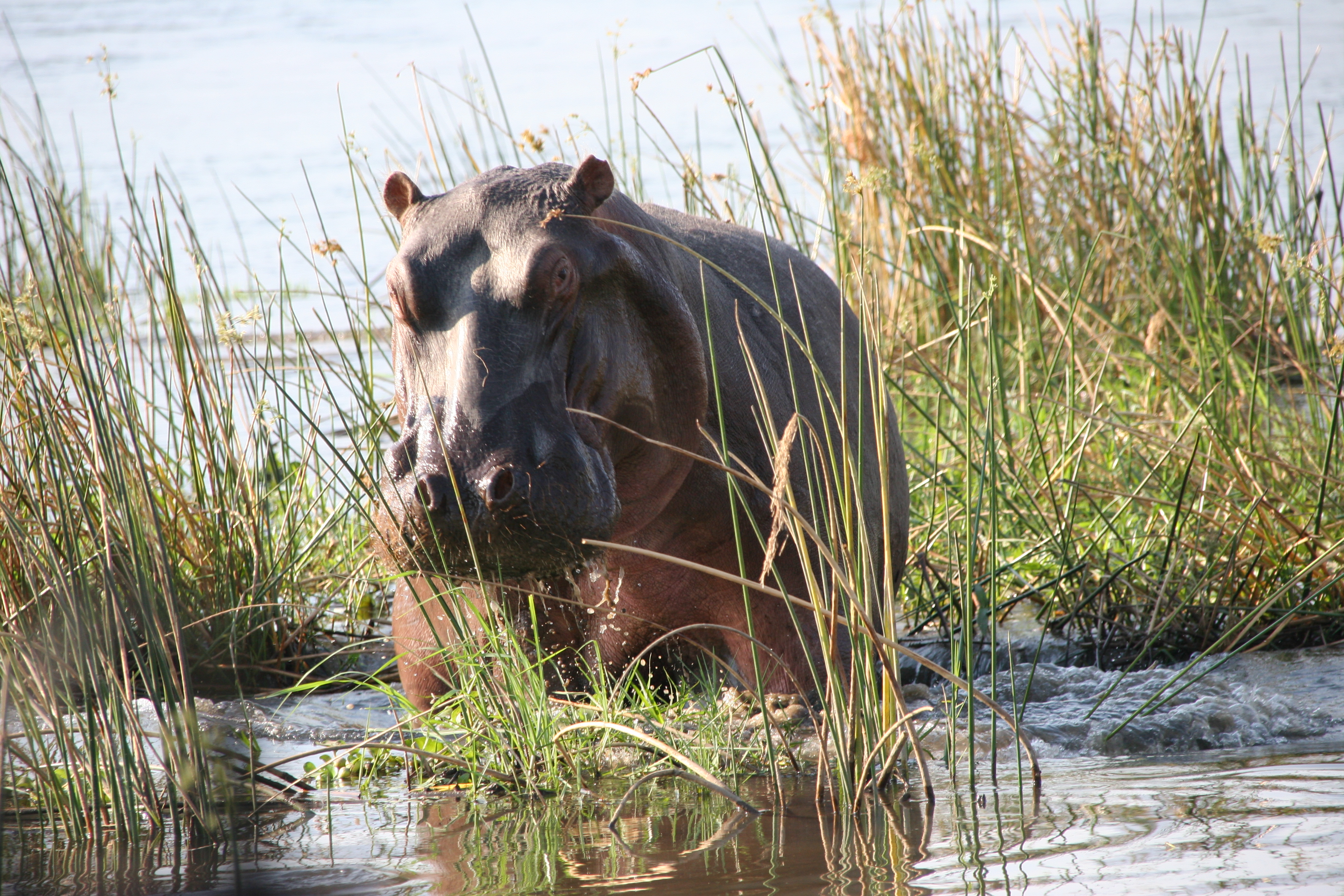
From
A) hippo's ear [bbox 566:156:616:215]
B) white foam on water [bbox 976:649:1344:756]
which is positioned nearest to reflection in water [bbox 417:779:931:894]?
white foam on water [bbox 976:649:1344:756]

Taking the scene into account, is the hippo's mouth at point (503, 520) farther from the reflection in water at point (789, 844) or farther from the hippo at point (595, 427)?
the reflection in water at point (789, 844)

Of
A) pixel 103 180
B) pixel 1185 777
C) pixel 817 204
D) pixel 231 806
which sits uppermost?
pixel 103 180

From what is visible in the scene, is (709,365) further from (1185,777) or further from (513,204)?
(1185,777)

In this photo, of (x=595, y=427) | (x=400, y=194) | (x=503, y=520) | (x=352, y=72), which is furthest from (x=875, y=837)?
(x=352, y=72)

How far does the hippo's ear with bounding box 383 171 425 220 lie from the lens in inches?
109

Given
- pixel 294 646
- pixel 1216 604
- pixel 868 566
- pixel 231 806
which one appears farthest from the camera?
pixel 294 646

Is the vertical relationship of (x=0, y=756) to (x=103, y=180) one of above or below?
below

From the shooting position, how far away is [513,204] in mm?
2664

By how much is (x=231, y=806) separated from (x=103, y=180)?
1008 cm

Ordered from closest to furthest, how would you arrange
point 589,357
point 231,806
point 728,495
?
point 231,806, point 589,357, point 728,495

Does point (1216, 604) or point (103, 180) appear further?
point (103, 180)

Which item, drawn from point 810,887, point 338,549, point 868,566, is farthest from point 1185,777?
point 338,549

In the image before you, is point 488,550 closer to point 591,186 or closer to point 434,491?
point 434,491

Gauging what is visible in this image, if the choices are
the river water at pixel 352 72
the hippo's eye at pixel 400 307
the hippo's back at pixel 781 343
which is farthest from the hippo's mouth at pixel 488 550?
the river water at pixel 352 72
